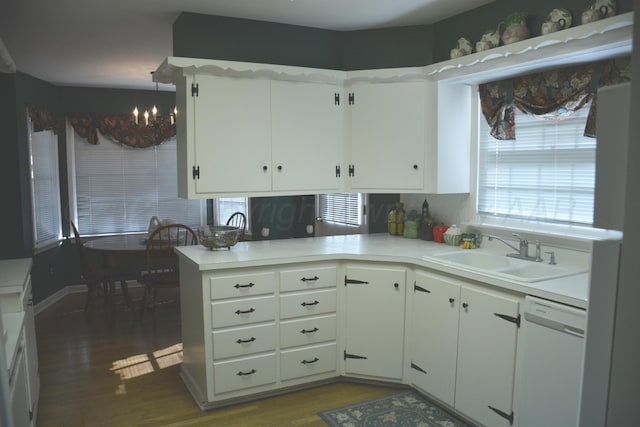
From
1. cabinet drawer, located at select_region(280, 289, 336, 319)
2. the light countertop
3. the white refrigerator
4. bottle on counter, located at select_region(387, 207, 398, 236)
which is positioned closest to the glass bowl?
the light countertop

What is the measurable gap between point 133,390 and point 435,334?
1.97 metres

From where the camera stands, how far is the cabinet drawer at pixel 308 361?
10.3 ft

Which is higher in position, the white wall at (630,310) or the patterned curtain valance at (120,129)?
the patterned curtain valance at (120,129)

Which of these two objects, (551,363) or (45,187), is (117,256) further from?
(551,363)

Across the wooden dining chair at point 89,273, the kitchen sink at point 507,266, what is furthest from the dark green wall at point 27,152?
the kitchen sink at point 507,266

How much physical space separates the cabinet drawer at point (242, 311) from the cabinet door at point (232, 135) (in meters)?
0.76

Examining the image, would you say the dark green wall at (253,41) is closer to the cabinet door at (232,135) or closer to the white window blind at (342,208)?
the cabinet door at (232,135)

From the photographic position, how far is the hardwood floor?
114 inches

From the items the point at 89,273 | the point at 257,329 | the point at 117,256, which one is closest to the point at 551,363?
the point at 257,329

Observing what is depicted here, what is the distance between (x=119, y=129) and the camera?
6141mm

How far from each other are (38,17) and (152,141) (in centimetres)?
312

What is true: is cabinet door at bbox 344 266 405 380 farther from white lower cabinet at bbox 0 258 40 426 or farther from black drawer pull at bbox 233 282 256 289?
white lower cabinet at bbox 0 258 40 426

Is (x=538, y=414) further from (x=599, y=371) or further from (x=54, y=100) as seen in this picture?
(x=54, y=100)

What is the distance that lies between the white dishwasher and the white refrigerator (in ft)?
4.08
